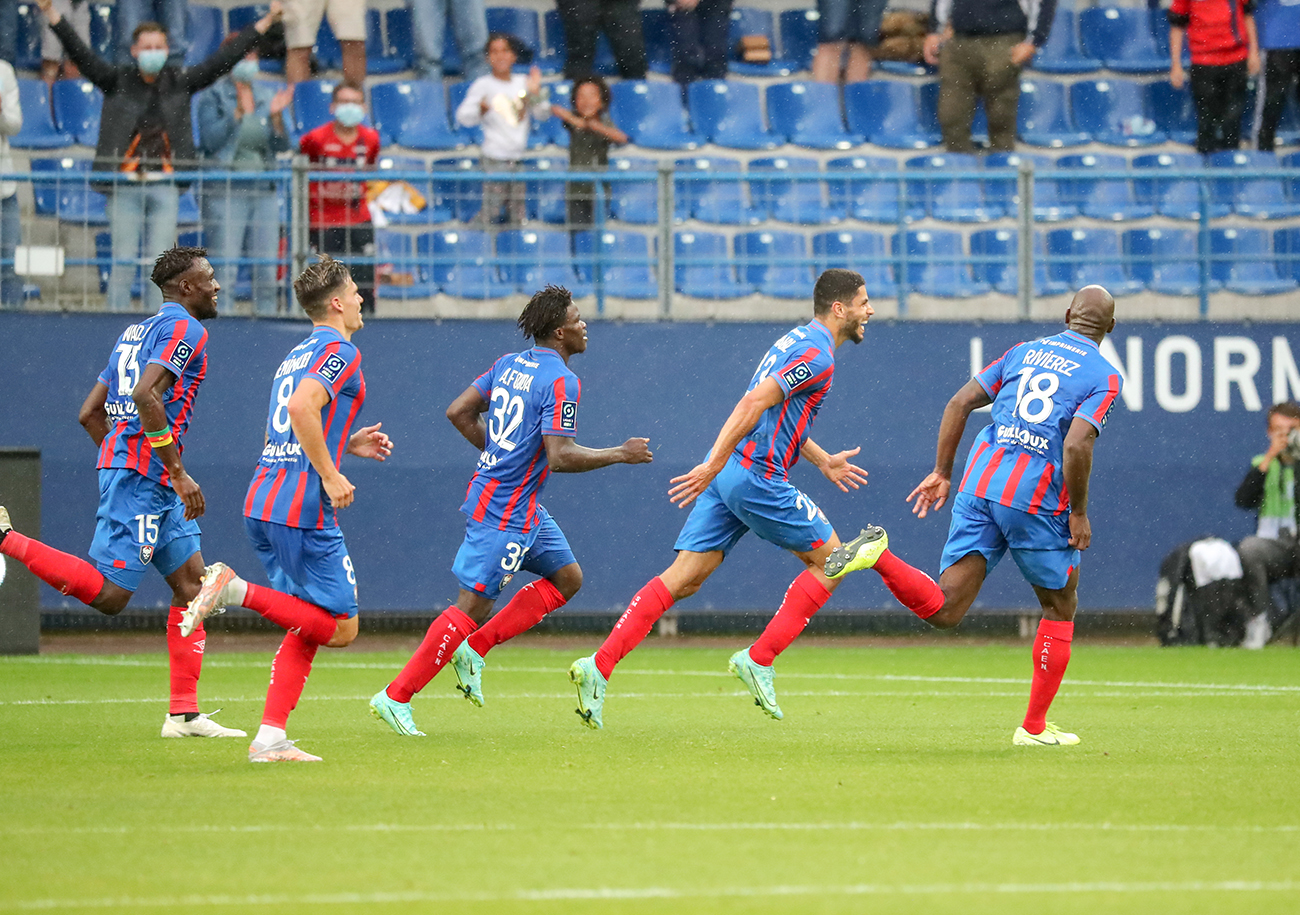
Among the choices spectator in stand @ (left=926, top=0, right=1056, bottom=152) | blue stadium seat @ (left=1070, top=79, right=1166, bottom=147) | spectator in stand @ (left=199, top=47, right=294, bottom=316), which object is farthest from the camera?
blue stadium seat @ (left=1070, top=79, right=1166, bottom=147)

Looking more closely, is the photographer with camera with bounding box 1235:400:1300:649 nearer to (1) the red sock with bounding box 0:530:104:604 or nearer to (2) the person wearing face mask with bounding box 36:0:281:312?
(2) the person wearing face mask with bounding box 36:0:281:312

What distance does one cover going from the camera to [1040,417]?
816cm

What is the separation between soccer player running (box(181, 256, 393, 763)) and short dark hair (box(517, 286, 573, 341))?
1232mm

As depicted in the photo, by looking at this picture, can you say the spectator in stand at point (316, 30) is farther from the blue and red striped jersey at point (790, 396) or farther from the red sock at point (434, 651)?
the red sock at point (434, 651)

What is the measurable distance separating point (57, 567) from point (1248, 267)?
42.4 feet

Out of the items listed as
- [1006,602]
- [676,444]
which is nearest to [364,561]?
[676,444]

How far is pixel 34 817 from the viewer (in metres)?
6.18

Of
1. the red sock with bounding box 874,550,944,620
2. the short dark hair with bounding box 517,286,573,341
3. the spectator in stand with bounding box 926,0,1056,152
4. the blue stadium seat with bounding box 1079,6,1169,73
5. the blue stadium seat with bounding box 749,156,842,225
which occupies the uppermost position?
the blue stadium seat with bounding box 1079,6,1169,73

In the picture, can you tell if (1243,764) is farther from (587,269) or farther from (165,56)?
(165,56)

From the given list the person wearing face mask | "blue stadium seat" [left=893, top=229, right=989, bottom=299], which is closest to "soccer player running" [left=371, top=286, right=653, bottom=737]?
the person wearing face mask

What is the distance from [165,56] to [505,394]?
8.59m

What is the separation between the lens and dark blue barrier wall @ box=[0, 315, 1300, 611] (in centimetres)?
1546

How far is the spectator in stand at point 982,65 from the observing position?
1772cm

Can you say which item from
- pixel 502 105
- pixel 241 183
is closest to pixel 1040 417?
pixel 241 183
